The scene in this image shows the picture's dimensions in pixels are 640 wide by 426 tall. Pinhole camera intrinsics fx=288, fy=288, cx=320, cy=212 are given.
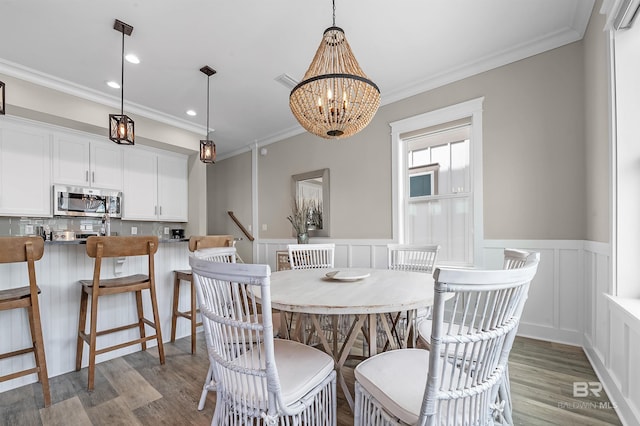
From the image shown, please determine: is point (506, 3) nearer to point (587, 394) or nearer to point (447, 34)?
point (447, 34)

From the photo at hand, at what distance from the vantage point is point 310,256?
274cm

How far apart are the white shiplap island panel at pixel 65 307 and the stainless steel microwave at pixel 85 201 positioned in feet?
5.78

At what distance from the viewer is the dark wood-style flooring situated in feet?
5.24

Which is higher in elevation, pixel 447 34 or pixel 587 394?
pixel 447 34

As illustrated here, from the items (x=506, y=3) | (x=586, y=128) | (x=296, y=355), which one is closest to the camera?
(x=296, y=355)

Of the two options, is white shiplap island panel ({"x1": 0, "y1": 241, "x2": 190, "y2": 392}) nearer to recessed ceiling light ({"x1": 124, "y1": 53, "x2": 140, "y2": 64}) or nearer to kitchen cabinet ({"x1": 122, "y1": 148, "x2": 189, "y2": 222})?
recessed ceiling light ({"x1": 124, "y1": 53, "x2": 140, "y2": 64})

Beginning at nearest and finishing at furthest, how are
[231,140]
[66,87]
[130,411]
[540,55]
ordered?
1. [130,411]
2. [540,55]
3. [66,87]
4. [231,140]

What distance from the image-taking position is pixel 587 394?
1754 mm

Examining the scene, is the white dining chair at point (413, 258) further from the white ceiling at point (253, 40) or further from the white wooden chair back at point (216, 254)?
the white ceiling at point (253, 40)

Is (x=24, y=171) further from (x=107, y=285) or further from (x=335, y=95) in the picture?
(x=335, y=95)

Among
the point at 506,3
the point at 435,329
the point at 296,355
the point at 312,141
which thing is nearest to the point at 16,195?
the point at 312,141

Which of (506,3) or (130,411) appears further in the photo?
(506,3)

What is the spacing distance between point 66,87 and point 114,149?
0.99 m

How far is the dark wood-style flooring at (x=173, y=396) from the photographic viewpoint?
1.60 meters
